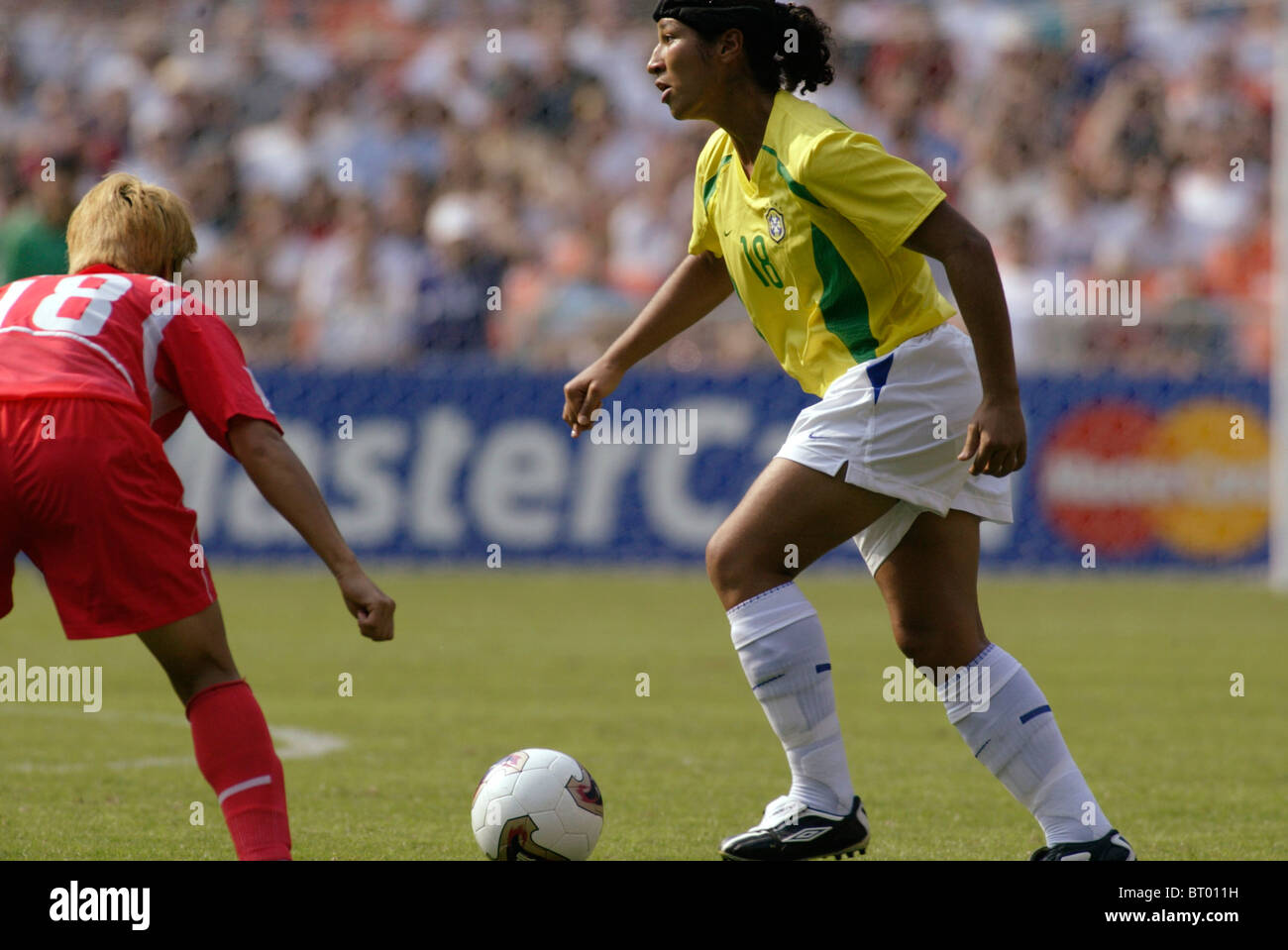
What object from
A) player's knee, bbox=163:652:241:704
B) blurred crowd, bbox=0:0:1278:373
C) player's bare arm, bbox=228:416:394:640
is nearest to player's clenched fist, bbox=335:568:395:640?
player's bare arm, bbox=228:416:394:640

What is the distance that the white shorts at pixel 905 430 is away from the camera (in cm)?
423

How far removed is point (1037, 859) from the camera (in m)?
4.24

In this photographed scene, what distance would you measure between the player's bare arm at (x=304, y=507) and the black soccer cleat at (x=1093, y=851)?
5.56 ft

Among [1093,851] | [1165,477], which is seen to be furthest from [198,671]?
[1165,477]

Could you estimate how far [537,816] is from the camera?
173 inches

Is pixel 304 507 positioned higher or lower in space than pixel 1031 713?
higher

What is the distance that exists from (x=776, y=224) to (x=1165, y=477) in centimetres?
901

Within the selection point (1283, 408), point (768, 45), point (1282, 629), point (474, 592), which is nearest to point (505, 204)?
point (474, 592)

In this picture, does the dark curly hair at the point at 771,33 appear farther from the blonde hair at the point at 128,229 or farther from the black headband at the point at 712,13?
the blonde hair at the point at 128,229

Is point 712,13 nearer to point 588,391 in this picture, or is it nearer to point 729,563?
point 588,391

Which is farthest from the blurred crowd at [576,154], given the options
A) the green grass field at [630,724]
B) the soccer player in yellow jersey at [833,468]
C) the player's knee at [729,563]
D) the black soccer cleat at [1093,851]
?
the black soccer cleat at [1093,851]

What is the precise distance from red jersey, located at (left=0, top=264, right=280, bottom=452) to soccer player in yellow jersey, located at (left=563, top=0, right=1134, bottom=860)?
4.22 ft

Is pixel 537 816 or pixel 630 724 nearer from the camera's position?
pixel 537 816
